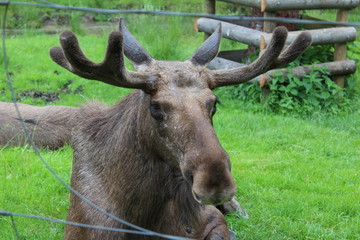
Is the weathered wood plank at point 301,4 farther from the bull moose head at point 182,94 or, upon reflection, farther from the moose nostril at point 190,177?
the moose nostril at point 190,177

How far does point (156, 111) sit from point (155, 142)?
0.76 feet

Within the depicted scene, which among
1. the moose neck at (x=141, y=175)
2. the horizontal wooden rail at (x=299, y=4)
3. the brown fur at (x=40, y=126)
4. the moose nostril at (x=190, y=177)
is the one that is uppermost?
the horizontal wooden rail at (x=299, y=4)

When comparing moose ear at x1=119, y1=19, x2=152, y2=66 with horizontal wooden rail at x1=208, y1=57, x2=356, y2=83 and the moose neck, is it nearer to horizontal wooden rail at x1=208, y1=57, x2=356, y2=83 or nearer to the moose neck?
the moose neck

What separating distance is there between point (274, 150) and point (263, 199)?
1.71 metres

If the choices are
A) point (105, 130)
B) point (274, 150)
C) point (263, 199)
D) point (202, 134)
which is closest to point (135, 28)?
point (274, 150)

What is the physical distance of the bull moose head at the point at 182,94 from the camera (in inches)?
128

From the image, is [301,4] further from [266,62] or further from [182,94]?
[182,94]

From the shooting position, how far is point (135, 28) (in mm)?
12633

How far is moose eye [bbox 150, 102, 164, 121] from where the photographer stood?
3.71 metres

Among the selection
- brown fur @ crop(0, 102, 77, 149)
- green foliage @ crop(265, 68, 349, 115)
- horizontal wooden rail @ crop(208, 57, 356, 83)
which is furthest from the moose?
horizontal wooden rail @ crop(208, 57, 356, 83)

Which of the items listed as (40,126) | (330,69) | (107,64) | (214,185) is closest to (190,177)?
(214,185)

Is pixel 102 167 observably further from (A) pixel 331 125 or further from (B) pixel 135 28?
(B) pixel 135 28

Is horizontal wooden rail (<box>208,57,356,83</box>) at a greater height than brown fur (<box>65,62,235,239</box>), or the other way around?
brown fur (<box>65,62,235,239</box>)

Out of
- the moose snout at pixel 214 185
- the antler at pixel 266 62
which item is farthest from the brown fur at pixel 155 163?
the antler at pixel 266 62
